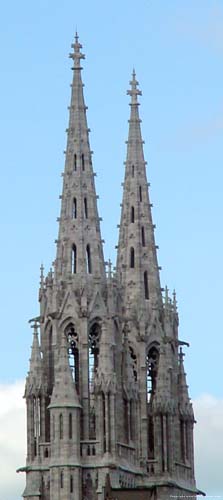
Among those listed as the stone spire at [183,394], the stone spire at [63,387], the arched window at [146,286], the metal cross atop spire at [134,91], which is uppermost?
the metal cross atop spire at [134,91]

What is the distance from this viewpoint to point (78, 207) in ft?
487

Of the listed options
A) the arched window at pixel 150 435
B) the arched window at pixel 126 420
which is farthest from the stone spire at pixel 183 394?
the arched window at pixel 126 420

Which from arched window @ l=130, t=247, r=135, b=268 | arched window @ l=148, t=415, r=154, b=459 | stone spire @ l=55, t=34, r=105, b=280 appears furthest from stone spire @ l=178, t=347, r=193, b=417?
stone spire @ l=55, t=34, r=105, b=280

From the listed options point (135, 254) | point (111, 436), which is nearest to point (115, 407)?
point (111, 436)

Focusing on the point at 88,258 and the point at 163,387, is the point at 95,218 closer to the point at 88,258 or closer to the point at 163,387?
the point at 88,258

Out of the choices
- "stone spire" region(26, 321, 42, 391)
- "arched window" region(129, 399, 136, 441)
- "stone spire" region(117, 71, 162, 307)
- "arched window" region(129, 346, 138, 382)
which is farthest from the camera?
"stone spire" region(117, 71, 162, 307)

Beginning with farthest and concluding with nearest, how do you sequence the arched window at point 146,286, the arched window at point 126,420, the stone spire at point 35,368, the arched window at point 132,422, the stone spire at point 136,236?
the arched window at point 146,286, the stone spire at point 136,236, the arched window at point 132,422, the arched window at point 126,420, the stone spire at point 35,368

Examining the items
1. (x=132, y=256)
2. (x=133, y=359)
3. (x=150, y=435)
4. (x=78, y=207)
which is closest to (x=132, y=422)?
(x=150, y=435)

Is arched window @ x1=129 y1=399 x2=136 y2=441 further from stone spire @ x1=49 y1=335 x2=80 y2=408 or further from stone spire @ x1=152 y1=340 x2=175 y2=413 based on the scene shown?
stone spire @ x1=49 y1=335 x2=80 y2=408

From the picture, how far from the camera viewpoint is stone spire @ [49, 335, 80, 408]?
14325 cm

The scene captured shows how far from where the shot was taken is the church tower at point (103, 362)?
143500mm

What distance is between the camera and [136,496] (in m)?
142

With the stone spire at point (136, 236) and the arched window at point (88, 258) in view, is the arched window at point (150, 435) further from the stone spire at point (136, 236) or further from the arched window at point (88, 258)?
the arched window at point (88, 258)

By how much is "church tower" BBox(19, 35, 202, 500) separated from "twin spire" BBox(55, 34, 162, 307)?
5 centimetres
